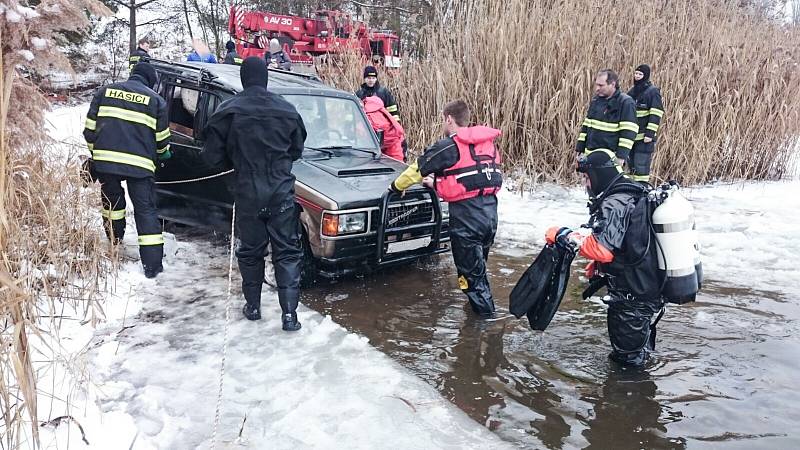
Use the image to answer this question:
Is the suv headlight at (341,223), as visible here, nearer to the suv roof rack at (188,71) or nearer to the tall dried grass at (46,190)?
the tall dried grass at (46,190)

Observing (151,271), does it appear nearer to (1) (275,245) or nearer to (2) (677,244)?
(1) (275,245)

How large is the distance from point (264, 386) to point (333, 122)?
3.07 metres

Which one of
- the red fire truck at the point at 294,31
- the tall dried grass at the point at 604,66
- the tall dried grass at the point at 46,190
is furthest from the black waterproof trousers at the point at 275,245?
the red fire truck at the point at 294,31

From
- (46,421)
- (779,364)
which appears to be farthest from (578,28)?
(46,421)

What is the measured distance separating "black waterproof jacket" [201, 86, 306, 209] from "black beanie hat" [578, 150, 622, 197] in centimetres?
212

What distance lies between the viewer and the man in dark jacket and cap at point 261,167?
4.07 metres

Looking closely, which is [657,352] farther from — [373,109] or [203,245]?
[373,109]

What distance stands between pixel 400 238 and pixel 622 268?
1927mm

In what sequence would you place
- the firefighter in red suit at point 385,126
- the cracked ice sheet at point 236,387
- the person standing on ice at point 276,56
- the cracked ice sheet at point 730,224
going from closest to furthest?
the cracked ice sheet at point 236,387 → the cracked ice sheet at point 730,224 → the firefighter in red suit at point 385,126 → the person standing on ice at point 276,56

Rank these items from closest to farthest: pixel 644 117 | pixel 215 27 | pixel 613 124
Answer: pixel 613 124
pixel 644 117
pixel 215 27

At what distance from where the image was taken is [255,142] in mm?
4066

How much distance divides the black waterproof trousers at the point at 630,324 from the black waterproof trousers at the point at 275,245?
7.30 ft

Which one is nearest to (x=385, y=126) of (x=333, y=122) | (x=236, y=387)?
(x=333, y=122)

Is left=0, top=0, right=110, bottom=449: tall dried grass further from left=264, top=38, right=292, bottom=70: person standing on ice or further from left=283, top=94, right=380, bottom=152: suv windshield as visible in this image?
left=264, top=38, right=292, bottom=70: person standing on ice
